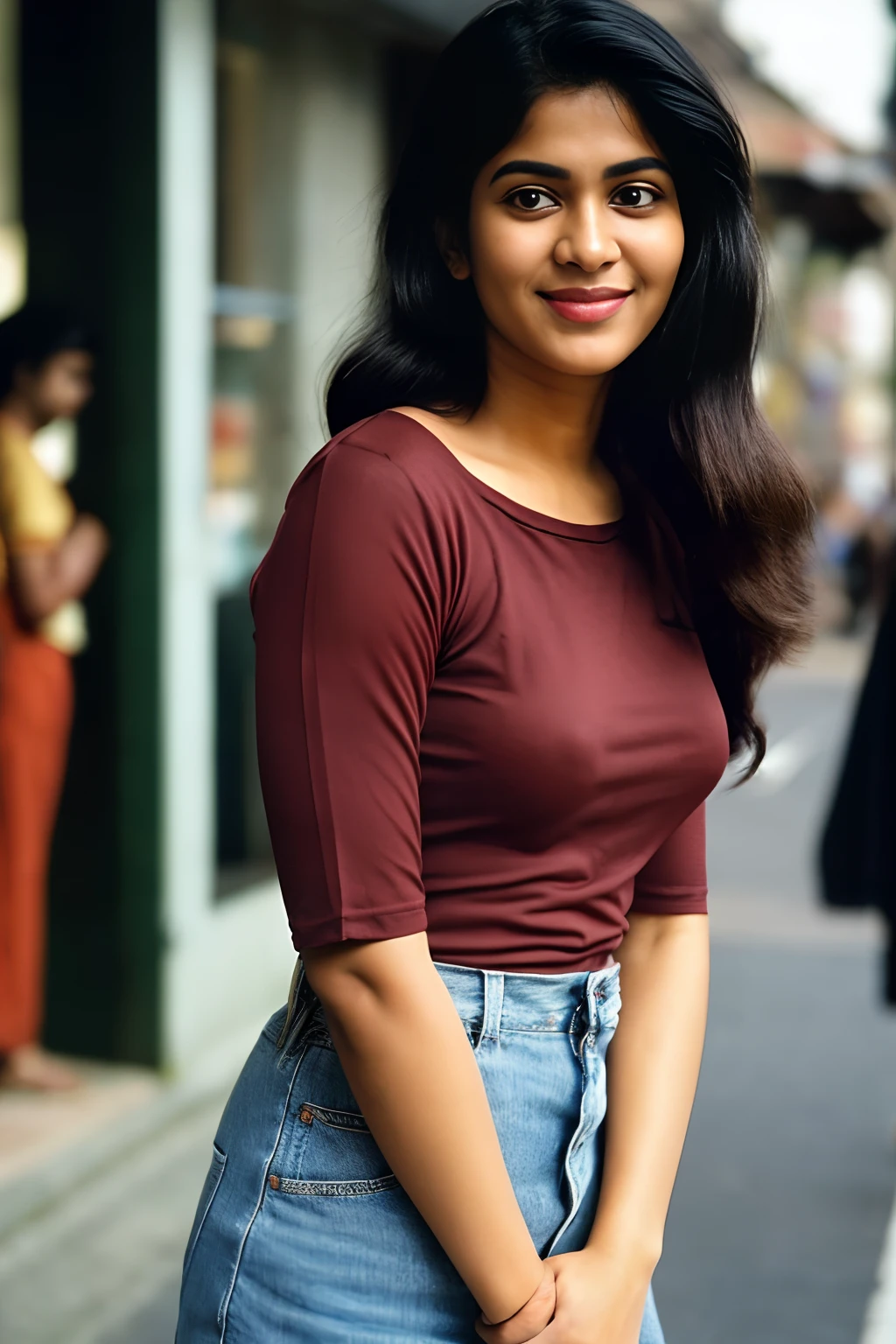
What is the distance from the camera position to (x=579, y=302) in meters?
1.40

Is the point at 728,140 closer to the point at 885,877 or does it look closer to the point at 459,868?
the point at 459,868

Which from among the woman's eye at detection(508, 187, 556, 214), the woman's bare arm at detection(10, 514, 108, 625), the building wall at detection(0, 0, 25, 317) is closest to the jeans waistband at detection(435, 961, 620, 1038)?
the woman's eye at detection(508, 187, 556, 214)

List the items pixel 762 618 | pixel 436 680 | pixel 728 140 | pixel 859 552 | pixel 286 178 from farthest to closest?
pixel 859 552, pixel 286 178, pixel 762 618, pixel 728 140, pixel 436 680

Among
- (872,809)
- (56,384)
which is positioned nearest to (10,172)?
(56,384)

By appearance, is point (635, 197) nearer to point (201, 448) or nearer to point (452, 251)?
point (452, 251)

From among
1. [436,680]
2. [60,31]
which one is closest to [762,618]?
[436,680]

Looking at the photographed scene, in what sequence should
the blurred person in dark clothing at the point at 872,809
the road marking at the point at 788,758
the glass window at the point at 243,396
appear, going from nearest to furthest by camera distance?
1. the blurred person in dark clothing at the point at 872,809
2. the glass window at the point at 243,396
3. the road marking at the point at 788,758

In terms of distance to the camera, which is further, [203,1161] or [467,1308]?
[203,1161]

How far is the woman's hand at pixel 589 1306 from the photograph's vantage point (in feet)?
4.37

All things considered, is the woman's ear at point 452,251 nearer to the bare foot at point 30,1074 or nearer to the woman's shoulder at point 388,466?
the woman's shoulder at point 388,466

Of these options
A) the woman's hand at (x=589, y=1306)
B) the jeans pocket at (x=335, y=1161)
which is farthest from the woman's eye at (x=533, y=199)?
the woman's hand at (x=589, y=1306)

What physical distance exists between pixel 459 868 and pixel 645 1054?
1.00ft

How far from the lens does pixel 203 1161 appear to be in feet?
13.4

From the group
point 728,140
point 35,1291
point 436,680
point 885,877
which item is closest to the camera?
point 436,680
